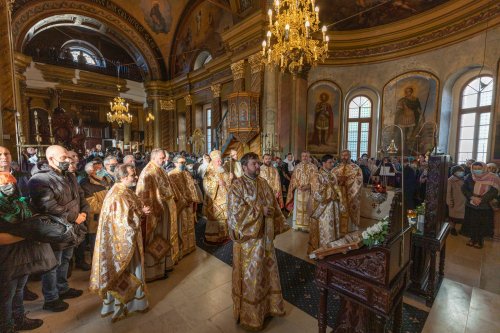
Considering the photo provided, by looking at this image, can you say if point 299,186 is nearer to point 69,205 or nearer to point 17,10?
point 69,205

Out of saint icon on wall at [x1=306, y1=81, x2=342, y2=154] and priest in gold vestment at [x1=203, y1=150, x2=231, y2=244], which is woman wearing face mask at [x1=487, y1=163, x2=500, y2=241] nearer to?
priest in gold vestment at [x1=203, y1=150, x2=231, y2=244]

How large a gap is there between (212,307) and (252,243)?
1230mm

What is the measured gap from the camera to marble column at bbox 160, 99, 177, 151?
62.7ft

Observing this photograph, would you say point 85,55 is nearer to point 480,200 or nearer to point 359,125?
point 359,125

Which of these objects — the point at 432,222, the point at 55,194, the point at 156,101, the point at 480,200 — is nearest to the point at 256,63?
the point at 480,200

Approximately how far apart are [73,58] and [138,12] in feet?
23.6

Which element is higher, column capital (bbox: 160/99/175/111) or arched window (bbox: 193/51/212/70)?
arched window (bbox: 193/51/212/70)

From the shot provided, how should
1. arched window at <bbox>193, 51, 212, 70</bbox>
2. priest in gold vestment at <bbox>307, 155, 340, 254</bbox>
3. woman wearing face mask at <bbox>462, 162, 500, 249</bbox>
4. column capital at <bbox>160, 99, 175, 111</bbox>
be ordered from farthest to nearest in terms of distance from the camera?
column capital at <bbox>160, 99, 175, 111</bbox>
arched window at <bbox>193, 51, 212, 70</bbox>
woman wearing face mask at <bbox>462, 162, 500, 249</bbox>
priest in gold vestment at <bbox>307, 155, 340, 254</bbox>

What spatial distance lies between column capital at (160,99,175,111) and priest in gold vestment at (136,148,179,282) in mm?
16836

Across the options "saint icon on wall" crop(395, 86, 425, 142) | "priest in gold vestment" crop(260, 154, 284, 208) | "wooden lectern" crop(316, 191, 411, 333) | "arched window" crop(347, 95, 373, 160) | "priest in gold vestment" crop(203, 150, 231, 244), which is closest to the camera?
"wooden lectern" crop(316, 191, 411, 333)

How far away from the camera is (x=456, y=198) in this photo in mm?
5957

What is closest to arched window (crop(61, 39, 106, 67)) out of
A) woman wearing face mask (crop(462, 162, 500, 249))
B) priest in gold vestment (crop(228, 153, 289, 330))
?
priest in gold vestment (crop(228, 153, 289, 330))

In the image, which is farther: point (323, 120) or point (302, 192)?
point (323, 120)

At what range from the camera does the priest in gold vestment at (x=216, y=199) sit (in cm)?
527
